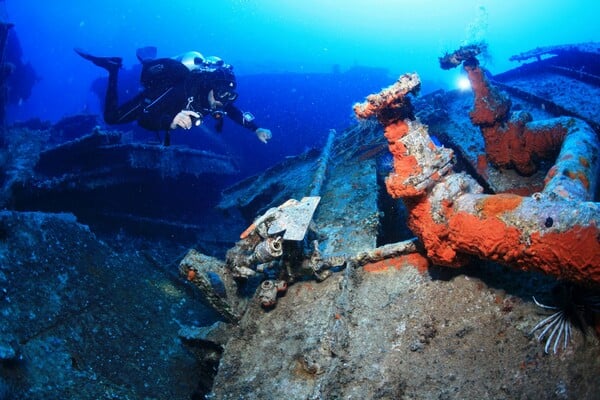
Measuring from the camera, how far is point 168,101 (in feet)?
17.2


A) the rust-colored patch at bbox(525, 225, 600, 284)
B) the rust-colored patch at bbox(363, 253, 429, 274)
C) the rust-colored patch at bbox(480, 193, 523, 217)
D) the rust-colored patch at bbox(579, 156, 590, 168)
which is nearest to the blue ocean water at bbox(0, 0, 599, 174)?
the rust-colored patch at bbox(579, 156, 590, 168)

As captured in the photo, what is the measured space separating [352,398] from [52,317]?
8.21 ft

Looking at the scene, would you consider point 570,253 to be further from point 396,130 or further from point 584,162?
point 584,162

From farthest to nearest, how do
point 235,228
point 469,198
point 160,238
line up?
point 235,228, point 160,238, point 469,198

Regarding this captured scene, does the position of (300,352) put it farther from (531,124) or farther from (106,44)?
(106,44)

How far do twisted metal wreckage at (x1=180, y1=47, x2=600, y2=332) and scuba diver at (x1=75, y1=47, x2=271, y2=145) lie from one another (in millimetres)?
2760

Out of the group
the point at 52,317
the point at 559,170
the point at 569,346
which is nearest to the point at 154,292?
the point at 52,317

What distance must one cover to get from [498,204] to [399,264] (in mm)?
1029

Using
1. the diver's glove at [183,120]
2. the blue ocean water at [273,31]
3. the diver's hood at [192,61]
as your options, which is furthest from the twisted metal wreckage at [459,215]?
the blue ocean water at [273,31]

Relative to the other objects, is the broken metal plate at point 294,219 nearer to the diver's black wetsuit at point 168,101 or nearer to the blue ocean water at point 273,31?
the diver's black wetsuit at point 168,101

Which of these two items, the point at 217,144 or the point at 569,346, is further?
the point at 217,144

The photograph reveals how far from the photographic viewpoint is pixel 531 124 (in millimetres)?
3752

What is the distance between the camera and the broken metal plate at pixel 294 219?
8.71 ft

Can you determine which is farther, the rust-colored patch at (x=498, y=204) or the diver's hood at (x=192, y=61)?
the diver's hood at (x=192, y=61)
